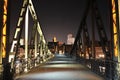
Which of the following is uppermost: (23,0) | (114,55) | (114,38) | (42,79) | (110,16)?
(23,0)

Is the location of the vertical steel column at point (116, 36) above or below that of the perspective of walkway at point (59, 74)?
above

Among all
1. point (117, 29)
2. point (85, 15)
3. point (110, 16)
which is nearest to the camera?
point (117, 29)

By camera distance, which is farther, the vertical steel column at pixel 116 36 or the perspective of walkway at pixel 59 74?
the perspective of walkway at pixel 59 74

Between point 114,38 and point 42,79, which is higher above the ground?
point 114,38

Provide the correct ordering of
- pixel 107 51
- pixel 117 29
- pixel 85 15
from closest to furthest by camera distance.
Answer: pixel 117 29, pixel 107 51, pixel 85 15

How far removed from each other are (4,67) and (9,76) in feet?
2.37

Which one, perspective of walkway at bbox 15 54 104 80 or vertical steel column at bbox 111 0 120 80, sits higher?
vertical steel column at bbox 111 0 120 80

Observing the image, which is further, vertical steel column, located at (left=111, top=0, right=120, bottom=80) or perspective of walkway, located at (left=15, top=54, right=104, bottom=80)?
perspective of walkway, located at (left=15, top=54, right=104, bottom=80)

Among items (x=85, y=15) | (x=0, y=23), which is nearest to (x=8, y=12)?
(x=0, y=23)

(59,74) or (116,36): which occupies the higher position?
(116,36)

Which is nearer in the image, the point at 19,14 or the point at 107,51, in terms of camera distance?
the point at 107,51

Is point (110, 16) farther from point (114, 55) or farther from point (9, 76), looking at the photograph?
point (9, 76)

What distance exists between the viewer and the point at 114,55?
9977 mm

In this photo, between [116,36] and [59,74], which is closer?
[116,36]
